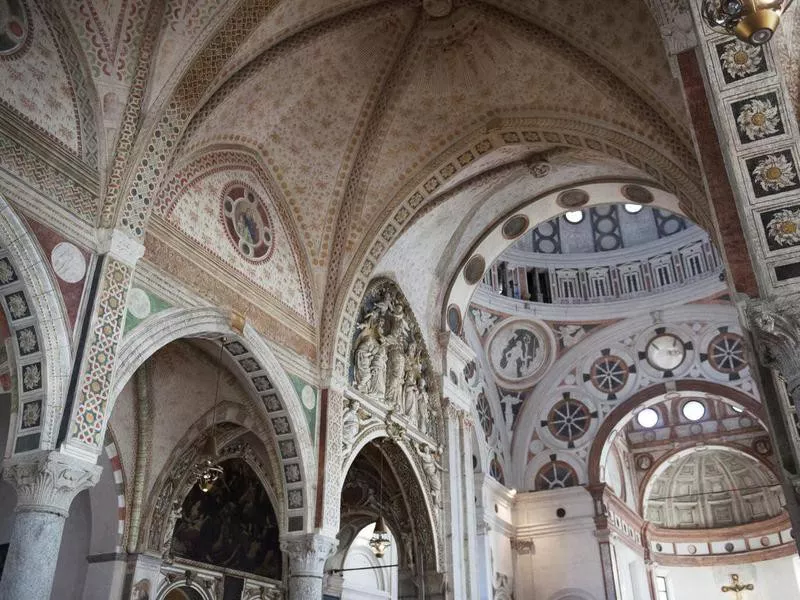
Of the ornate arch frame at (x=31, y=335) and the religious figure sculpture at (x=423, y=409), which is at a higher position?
the religious figure sculpture at (x=423, y=409)

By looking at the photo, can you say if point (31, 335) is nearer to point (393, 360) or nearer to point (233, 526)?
point (393, 360)

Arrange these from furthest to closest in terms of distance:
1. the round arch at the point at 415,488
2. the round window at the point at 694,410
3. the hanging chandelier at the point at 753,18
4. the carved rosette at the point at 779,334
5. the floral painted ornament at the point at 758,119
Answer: the round window at the point at 694,410, the round arch at the point at 415,488, the floral painted ornament at the point at 758,119, the carved rosette at the point at 779,334, the hanging chandelier at the point at 753,18

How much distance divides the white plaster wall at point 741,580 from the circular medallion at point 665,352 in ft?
28.4

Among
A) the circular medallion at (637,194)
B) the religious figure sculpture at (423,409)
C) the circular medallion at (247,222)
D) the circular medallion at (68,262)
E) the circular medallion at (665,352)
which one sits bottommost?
the circular medallion at (68,262)

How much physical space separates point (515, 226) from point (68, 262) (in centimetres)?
921

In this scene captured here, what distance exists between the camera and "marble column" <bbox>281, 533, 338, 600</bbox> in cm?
1058

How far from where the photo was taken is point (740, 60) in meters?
6.62

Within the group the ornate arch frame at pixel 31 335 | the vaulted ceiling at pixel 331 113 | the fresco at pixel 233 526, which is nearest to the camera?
the ornate arch frame at pixel 31 335

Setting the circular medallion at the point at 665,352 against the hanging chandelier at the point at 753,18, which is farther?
the circular medallion at the point at 665,352

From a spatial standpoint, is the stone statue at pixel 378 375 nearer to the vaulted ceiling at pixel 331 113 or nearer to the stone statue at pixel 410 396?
the stone statue at pixel 410 396

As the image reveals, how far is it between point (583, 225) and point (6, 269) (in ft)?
56.1

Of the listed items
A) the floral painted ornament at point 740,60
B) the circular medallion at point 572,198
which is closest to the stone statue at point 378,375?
the circular medallion at point 572,198

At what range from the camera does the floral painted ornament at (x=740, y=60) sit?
21.5ft

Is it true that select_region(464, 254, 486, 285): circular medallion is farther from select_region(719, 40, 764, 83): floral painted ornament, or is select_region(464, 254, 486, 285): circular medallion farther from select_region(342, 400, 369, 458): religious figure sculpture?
select_region(719, 40, 764, 83): floral painted ornament
